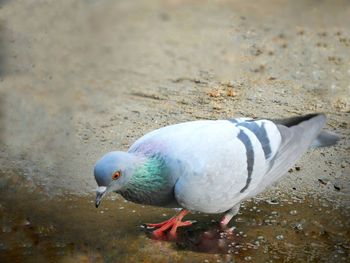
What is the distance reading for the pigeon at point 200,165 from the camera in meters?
3.37

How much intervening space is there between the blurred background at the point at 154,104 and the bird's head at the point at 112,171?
1.59 feet

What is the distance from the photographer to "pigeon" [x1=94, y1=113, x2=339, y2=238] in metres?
3.37

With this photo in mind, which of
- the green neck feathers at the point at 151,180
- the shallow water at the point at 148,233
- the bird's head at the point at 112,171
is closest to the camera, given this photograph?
the bird's head at the point at 112,171

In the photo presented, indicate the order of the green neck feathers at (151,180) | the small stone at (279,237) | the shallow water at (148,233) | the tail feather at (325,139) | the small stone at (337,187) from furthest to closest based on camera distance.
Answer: the small stone at (337,187) → the tail feather at (325,139) → the small stone at (279,237) → the shallow water at (148,233) → the green neck feathers at (151,180)

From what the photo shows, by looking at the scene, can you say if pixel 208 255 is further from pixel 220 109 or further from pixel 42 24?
pixel 42 24

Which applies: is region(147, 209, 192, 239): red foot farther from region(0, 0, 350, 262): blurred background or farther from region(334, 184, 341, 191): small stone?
region(334, 184, 341, 191): small stone

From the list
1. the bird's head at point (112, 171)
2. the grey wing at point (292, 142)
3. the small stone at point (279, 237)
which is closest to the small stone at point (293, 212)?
the small stone at point (279, 237)

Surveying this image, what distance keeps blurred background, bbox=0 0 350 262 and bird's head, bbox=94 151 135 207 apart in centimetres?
48

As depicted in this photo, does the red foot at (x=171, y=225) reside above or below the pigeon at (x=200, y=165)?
below

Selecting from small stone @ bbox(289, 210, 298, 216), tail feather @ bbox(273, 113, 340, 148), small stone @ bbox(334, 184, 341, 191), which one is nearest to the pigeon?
tail feather @ bbox(273, 113, 340, 148)

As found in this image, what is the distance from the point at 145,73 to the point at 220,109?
3.62 feet

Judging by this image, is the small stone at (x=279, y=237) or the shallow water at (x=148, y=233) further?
the small stone at (x=279, y=237)

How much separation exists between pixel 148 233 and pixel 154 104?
75.2 inches

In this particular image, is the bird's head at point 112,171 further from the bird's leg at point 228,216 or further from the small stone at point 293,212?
the small stone at point 293,212
